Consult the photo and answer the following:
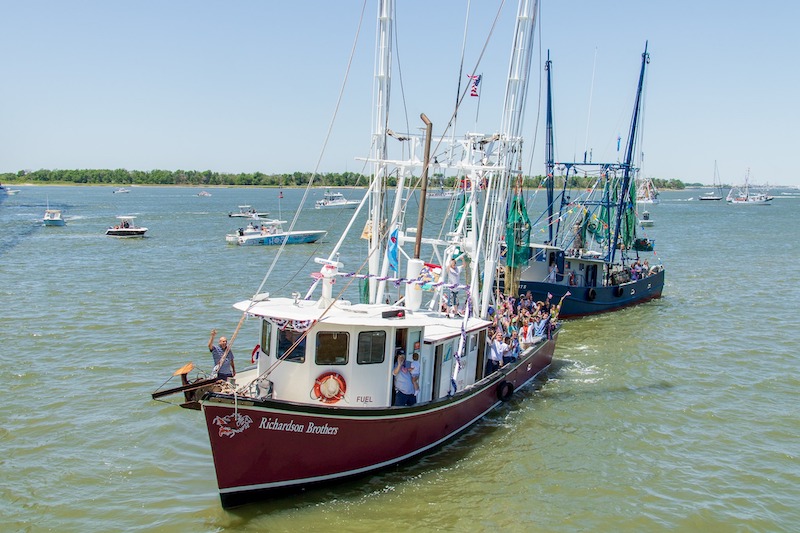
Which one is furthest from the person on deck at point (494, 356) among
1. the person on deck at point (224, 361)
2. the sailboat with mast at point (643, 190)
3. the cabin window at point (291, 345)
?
the sailboat with mast at point (643, 190)

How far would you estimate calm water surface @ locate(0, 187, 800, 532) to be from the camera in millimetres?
13344

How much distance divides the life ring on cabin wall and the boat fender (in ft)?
19.9

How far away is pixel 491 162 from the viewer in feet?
66.0

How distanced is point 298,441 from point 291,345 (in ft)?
5.97

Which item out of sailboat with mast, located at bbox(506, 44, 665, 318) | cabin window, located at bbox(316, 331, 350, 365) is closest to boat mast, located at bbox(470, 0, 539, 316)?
cabin window, located at bbox(316, 331, 350, 365)

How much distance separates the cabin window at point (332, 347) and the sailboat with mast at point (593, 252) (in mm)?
17809

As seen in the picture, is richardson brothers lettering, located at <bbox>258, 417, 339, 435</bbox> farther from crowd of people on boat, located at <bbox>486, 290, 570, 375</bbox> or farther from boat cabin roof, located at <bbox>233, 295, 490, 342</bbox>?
crowd of people on boat, located at <bbox>486, 290, 570, 375</bbox>

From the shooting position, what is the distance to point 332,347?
13578mm

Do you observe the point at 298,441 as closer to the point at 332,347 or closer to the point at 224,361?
the point at 332,347

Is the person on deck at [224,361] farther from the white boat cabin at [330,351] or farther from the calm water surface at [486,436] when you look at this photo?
the calm water surface at [486,436]

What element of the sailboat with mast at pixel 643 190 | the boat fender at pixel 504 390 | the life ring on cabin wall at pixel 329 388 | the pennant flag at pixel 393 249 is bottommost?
the boat fender at pixel 504 390

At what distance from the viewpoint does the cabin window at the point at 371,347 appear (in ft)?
44.8

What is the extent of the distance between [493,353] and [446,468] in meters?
4.26

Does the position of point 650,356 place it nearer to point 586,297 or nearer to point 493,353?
point 586,297
